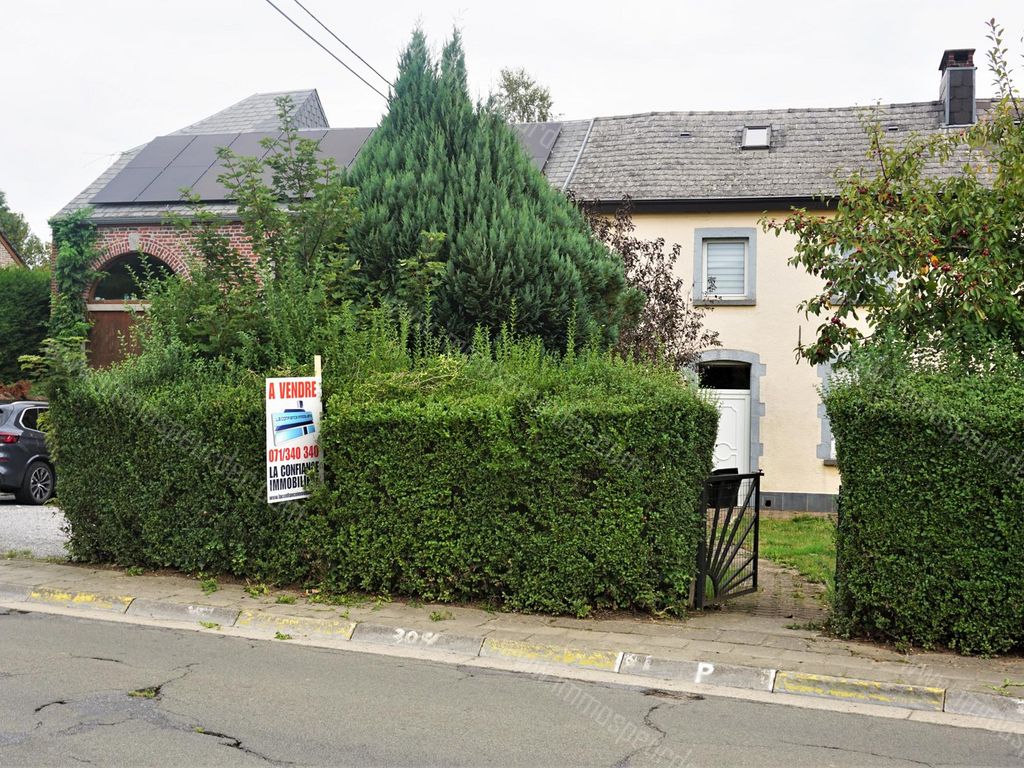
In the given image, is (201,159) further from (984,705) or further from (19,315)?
(984,705)

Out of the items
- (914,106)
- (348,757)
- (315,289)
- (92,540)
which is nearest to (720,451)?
(914,106)

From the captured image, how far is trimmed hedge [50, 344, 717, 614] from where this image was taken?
26.4ft

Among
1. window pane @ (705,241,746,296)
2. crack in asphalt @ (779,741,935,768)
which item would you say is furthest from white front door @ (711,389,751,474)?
crack in asphalt @ (779,741,935,768)

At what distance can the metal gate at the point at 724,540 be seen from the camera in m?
8.45

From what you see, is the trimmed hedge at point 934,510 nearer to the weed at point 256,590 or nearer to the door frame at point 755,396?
the weed at point 256,590

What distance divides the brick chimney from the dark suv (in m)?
17.6

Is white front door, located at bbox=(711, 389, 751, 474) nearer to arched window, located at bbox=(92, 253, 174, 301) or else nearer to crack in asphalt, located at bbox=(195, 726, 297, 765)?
arched window, located at bbox=(92, 253, 174, 301)

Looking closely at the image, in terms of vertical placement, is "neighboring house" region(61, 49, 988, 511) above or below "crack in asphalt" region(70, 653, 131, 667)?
above

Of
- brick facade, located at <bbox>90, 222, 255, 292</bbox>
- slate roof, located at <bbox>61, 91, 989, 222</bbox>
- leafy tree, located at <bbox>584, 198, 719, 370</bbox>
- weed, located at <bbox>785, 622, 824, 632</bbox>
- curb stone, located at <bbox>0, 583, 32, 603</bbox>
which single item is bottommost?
curb stone, located at <bbox>0, 583, 32, 603</bbox>

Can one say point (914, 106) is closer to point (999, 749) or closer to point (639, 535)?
point (639, 535)

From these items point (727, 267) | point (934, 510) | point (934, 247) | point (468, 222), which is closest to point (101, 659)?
point (934, 510)

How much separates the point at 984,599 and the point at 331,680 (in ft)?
14.9

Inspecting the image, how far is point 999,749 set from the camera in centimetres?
544

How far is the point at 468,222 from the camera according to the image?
11.2 metres
